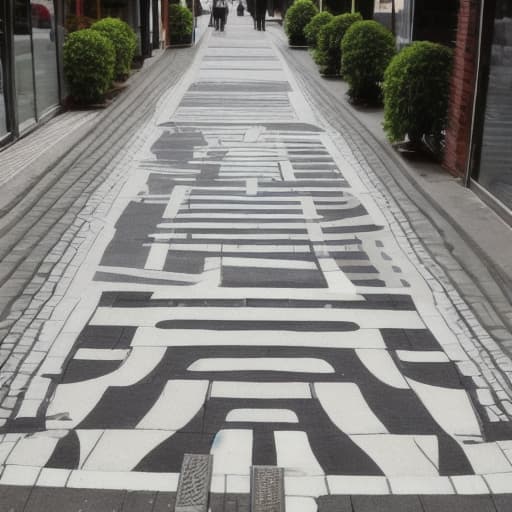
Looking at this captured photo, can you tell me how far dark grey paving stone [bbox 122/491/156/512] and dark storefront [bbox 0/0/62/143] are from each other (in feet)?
30.7

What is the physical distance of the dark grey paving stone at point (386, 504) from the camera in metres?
3.95

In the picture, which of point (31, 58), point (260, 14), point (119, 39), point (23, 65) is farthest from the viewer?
point (260, 14)

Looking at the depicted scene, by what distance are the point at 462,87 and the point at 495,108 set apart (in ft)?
3.95

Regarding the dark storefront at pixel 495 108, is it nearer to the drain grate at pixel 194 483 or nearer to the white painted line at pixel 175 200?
the white painted line at pixel 175 200

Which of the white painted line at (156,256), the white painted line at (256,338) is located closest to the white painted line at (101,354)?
the white painted line at (256,338)

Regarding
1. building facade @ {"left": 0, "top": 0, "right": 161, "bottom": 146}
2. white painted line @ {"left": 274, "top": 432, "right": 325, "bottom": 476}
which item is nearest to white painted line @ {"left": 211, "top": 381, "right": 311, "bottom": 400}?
white painted line @ {"left": 274, "top": 432, "right": 325, "bottom": 476}

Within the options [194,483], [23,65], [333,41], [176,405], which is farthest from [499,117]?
[333,41]

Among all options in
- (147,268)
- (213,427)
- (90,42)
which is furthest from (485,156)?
(90,42)

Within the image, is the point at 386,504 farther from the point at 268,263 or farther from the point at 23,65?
the point at 23,65

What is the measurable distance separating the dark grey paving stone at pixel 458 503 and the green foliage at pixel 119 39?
15.7 metres

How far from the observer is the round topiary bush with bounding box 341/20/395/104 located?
16938 mm

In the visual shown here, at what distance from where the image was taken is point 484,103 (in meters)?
9.88

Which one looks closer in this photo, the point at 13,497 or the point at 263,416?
the point at 13,497

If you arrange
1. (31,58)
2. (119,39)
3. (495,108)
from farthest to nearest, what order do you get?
(119,39) < (31,58) < (495,108)
